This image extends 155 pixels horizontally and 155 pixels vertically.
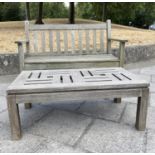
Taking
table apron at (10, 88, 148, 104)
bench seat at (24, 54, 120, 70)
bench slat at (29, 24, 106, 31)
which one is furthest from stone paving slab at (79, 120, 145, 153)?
bench slat at (29, 24, 106, 31)

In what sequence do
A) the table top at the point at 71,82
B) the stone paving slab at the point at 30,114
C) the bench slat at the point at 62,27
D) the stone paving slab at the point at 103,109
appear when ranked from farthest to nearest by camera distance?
1. the bench slat at the point at 62,27
2. the stone paving slab at the point at 103,109
3. the stone paving slab at the point at 30,114
4. the table top at the point at 71,82

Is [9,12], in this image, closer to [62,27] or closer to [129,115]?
[62,27]

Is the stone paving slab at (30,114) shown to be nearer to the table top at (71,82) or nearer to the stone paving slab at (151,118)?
the table top at (71,82)

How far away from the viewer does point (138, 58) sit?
485 cm

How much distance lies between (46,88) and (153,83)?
2.34 m

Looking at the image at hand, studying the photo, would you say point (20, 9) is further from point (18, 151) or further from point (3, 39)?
point (18, 151)

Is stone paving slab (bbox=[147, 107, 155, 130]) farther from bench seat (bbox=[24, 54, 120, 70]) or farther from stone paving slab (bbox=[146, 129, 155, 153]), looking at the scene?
bench seat (bbox=[24, 54, 120, 70])

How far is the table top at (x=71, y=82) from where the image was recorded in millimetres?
1738

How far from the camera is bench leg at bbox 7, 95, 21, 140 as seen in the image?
1.75m

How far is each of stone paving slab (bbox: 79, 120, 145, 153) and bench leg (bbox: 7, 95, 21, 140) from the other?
0.58m

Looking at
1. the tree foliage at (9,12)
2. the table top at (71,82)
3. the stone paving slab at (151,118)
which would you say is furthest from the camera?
the tree foliage at (9,12)

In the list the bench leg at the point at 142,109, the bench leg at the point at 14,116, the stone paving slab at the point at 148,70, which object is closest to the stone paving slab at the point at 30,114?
the bench leg at the point at 14,116

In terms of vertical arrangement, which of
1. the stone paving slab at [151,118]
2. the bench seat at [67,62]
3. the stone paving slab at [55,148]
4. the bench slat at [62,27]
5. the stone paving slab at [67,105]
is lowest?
the stone paving slab at [67,105]

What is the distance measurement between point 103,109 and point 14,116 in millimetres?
1124
